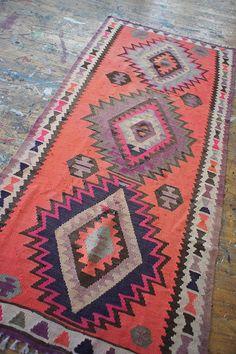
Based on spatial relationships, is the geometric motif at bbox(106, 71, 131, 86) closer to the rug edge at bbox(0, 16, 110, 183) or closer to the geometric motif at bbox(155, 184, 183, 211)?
the rug edge at bbox(0, 16, 110, 183)

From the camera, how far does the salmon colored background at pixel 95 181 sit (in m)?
1.35

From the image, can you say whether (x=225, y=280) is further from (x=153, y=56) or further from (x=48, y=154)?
(x=153, y=56)

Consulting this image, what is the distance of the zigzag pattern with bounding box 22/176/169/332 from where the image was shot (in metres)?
1.34

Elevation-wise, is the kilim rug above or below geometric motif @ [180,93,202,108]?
below

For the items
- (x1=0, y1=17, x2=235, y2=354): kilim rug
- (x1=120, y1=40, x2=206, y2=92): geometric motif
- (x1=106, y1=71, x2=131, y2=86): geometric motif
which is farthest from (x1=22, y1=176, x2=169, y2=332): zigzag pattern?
(x1=120, y1=40, x2=206, y2=92): geometric motif

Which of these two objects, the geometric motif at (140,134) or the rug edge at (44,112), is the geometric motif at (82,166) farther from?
the rug edge at (44,112)

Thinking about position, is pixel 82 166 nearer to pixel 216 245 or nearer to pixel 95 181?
pixel 95 181

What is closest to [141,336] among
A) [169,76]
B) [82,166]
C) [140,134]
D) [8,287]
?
[8,287]

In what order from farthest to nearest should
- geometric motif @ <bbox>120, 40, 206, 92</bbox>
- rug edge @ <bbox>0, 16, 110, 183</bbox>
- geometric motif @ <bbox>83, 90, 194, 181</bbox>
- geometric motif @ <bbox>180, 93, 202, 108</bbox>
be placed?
geometric motif @ <bbox>120, 40, 206, 92</bbox> → geometric motif @ <bbox>180, 93, 202, 108</bbox> → geometric motif @ <bbox>83, 90, 194, 181</bbox> → rug edge @ <bbox>0, 16, 110, 183</bbox>

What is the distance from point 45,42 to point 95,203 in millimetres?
1341

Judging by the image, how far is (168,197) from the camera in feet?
5.75

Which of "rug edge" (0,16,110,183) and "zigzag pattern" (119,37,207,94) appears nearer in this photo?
"rug edge" (0,16,110,183)

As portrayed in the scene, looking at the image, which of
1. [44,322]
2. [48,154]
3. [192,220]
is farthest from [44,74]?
[44,322]

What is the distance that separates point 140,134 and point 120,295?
3.09 feet
